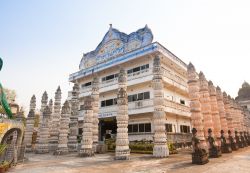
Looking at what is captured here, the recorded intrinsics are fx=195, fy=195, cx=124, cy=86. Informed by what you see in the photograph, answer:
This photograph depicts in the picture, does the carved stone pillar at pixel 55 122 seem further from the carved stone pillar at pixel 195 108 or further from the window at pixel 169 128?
the carved stone pillar at pixel 195 108

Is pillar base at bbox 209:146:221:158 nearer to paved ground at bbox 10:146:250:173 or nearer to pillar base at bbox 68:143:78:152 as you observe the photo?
paved ground at bbox 10:146:250:173

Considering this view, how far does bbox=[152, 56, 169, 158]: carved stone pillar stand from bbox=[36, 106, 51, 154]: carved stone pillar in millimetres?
13840

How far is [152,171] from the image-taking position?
31.3ft

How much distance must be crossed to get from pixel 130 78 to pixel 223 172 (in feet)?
62.5

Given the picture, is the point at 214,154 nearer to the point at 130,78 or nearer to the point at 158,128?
the point at 158,128

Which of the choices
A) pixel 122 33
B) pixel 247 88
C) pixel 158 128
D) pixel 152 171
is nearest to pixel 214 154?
pixel 158 128

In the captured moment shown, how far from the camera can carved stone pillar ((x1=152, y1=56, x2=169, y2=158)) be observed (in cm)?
1577

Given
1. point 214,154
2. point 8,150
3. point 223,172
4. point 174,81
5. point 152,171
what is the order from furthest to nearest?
point 174,81 < point 214,154 < point 8,150 < point 152,171 < point 223,172

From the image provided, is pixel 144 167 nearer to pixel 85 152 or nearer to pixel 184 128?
pixel 85 152

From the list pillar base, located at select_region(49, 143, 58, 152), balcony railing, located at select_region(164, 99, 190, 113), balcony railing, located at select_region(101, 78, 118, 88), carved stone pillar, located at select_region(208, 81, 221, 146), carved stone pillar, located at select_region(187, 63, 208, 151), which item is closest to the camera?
carved stone pillar, located at select_region(187, 63, 208, 151)

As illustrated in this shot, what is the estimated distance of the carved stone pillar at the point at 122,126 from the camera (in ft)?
49.6

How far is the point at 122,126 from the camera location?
16.2 m

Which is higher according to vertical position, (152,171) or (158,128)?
(158,128)

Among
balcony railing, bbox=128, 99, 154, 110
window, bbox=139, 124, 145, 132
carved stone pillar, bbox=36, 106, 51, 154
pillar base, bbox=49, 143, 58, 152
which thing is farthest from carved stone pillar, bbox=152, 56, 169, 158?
pillar base, bbox=49, 143, 58, 152
